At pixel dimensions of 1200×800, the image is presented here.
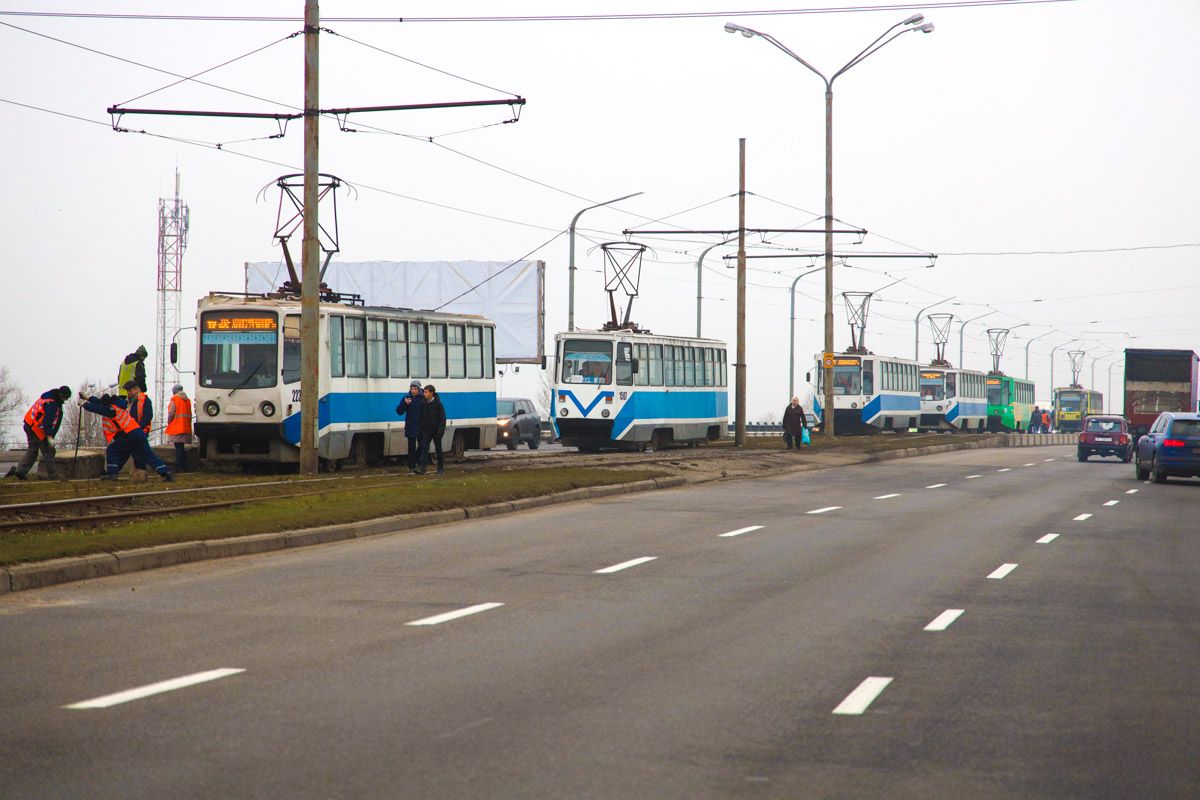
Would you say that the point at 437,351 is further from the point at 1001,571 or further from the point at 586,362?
the point at 1001,571

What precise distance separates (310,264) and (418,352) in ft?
20.4

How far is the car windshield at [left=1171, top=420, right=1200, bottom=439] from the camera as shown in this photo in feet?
107

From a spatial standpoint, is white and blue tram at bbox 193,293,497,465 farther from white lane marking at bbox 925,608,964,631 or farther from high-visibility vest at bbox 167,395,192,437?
white lane marking at bbox 925,608,964,631

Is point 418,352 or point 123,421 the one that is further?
point 418,352

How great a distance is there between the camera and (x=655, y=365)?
4259cm

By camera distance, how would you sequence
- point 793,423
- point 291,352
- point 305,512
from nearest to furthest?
point 305,512 → point 291,352 → point 793,423

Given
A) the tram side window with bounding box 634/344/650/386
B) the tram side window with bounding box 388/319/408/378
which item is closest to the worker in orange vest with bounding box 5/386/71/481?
the tram side window with bounding box 388/319/408/378

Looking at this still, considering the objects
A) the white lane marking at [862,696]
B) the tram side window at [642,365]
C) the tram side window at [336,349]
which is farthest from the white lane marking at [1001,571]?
the tram side window at [642,365]

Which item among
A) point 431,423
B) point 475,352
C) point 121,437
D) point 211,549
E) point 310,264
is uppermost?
point 310,264

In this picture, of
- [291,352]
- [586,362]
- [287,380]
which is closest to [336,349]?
[291,352]

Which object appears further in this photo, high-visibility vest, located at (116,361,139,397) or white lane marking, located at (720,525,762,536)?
high-visibility vest, located at (116,361,139,397)

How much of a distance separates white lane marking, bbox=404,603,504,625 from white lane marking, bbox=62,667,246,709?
85.3 inches

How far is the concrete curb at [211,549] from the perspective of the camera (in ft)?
41.3

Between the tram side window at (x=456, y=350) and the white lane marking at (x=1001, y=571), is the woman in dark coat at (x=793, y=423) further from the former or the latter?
the white lane marking at (x=1001, y=571)
